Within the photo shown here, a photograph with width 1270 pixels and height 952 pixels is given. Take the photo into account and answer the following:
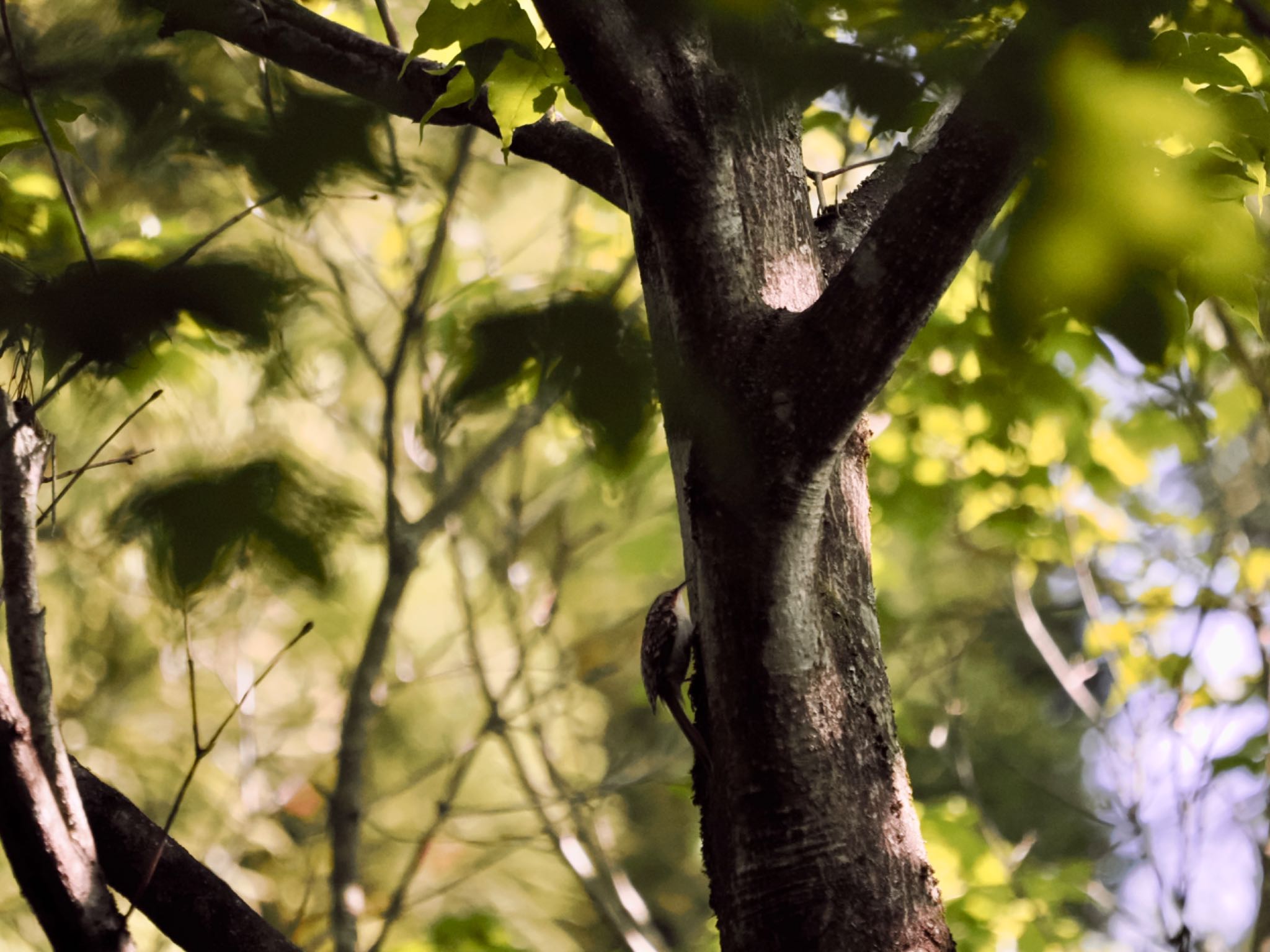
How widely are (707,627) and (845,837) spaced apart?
245mm

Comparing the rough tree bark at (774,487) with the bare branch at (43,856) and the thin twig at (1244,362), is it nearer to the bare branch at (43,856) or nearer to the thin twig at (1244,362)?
the bare branch at (43,856)

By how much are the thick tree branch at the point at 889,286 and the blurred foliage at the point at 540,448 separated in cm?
8

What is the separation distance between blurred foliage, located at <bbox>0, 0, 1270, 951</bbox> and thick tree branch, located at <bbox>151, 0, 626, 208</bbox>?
59 mm

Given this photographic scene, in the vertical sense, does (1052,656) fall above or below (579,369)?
above

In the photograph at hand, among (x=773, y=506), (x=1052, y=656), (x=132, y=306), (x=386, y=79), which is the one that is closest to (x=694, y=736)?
(x=773, y=506)

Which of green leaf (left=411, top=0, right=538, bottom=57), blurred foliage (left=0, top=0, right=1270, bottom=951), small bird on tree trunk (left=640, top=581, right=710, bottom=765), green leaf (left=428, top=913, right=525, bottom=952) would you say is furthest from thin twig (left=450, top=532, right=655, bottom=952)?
green leaf (left=411, top=0, right=538, bottom=57)

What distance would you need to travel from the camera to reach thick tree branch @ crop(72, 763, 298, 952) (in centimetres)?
110

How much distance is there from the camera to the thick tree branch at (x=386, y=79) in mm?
1381

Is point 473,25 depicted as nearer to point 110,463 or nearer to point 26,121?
point 110,463

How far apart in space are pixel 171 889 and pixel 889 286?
102 centimetres

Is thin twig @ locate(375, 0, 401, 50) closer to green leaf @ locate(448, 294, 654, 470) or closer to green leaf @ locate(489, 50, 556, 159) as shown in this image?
green leaf @ locate(489, 50, 556, 159)

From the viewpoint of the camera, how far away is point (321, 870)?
4910 millimetres

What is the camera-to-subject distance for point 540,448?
4414 mm

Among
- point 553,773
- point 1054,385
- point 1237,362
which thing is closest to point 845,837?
point 1054,385
